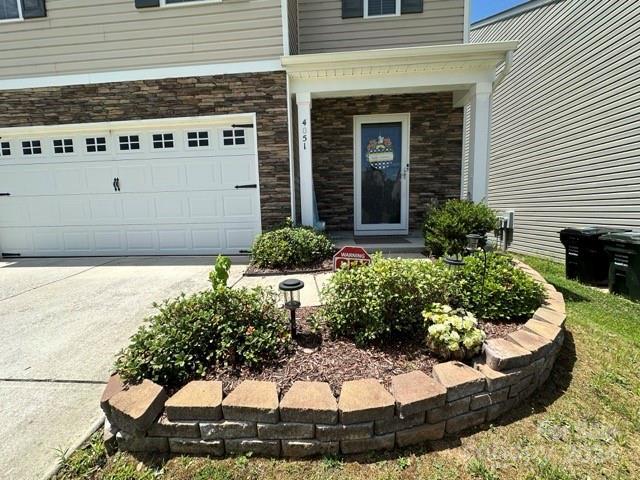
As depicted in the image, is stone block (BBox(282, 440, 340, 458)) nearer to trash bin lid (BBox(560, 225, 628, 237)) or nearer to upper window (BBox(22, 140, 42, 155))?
trash bin lid (BBox(560, 225, 628, 237))

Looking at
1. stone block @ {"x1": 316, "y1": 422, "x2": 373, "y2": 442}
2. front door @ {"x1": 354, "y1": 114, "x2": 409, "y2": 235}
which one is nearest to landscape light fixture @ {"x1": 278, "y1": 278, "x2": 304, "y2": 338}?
stone block @ {"x1": 316, "y1": 422, "x2": 373, "y2": 442}

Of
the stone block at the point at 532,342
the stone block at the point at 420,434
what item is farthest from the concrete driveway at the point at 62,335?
the stone block at the point at 532,342

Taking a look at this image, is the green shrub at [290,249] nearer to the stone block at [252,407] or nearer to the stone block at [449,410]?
the stone block at [252,407]

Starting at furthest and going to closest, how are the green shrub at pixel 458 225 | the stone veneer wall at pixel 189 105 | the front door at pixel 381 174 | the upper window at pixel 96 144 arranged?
the front door at pixel 381 174, the upper window at pixel 96 144, the stone veneer wall at pixel 189 105, the green shrub at pixel 458 225

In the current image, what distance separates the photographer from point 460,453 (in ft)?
5.49

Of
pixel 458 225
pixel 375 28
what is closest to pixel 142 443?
pixel 458 225

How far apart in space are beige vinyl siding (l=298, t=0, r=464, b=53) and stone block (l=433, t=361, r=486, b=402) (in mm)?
6094

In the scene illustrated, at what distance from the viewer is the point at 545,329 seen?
2281 mm

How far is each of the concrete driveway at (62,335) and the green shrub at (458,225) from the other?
9.25ft

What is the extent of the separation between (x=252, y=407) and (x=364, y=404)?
0.56 meters

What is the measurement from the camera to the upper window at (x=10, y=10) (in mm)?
5504

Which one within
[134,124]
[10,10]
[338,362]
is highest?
[10,10]

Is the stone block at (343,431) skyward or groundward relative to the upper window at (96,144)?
groundward

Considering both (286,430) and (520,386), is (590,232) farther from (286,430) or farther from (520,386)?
(286,430)
